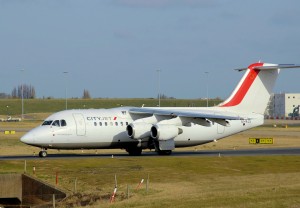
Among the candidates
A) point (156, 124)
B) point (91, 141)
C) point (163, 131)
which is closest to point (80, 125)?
point (91, 141)

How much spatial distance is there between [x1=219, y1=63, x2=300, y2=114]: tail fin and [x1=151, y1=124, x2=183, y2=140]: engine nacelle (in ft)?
24.4

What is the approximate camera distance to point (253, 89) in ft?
200

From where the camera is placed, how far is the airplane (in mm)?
53031

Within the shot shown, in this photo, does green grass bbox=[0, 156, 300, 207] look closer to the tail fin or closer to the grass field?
the grass field

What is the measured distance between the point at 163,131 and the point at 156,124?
38.1 inches

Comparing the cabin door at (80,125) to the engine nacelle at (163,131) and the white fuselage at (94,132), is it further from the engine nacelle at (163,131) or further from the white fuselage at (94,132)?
the engine nacelle at (163,131)

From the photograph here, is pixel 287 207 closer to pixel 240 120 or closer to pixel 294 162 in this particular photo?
pixel 294 162

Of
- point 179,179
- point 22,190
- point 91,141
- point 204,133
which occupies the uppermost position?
point 204,133

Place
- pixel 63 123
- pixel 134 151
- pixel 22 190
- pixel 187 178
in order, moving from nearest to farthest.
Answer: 1. pixel 22 190
2. pixel 187 178
3. pixel 63 123
4. pixel 134 151

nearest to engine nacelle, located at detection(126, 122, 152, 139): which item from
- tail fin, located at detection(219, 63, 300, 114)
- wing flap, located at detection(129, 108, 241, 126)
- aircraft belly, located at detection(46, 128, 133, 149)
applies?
aircraft belly, located at detection(46, 128, 133, 149)

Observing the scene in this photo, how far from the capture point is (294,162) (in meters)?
50.8

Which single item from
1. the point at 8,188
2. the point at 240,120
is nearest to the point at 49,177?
the point at 8,188

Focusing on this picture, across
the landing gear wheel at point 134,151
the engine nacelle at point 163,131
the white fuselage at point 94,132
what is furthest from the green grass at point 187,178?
the landing gear wheel at point 134,151

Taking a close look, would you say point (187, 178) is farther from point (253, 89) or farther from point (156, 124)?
point (253, 89)
